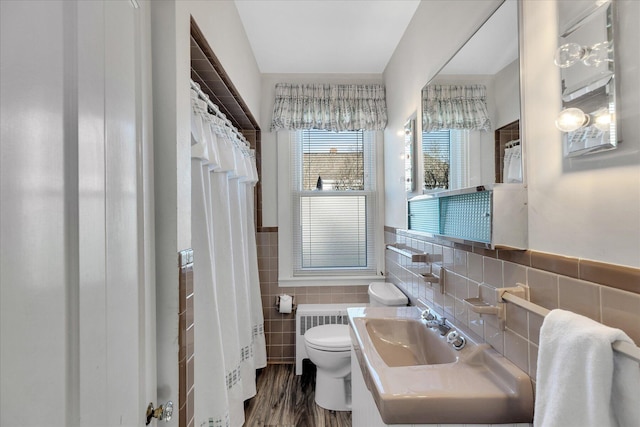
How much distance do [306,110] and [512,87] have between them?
1.89 m

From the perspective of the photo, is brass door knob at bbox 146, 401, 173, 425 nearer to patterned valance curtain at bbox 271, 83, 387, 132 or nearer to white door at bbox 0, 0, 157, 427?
white door at bbox 0, 0, 157, 427

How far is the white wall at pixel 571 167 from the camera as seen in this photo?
625 millimetres

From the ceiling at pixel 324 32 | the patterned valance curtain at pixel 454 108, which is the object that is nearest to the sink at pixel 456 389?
the patterned valance curtain at pixel 454 108

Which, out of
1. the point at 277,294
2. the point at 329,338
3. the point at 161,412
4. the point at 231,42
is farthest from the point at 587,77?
the point at 277,294

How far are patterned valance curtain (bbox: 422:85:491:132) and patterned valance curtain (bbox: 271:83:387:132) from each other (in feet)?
3.25

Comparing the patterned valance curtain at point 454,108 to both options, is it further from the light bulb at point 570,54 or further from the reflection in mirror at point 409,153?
the light bulb at point 570,54

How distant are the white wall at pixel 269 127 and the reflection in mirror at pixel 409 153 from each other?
0.96 metres

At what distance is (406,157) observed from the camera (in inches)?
80.1

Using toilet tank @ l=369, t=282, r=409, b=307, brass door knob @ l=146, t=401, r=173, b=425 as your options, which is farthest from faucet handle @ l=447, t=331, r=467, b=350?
brass door knob @ l=146, t=401, r=173, b=425

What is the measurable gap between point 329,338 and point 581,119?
1.91 meters

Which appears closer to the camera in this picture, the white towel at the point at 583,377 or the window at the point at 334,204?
the white towel at the point at 583,377

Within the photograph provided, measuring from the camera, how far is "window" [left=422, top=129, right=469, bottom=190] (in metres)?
1.30

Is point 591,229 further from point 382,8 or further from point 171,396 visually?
point 382,8

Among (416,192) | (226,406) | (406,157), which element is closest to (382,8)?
(406,157)
